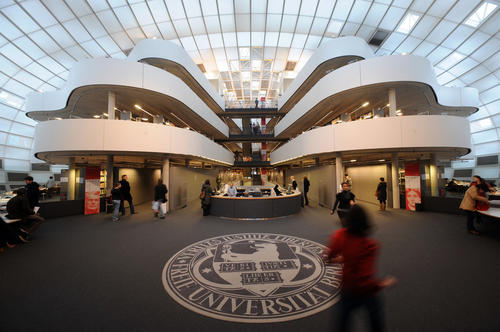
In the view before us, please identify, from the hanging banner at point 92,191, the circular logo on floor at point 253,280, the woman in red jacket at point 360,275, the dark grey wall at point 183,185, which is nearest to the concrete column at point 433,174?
the circular logo on floor at point 253,280

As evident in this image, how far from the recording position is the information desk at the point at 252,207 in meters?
8.25

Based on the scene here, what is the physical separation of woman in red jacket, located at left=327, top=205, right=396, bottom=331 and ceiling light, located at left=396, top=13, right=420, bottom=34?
2491 centimetres

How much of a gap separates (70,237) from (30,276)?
282 cm

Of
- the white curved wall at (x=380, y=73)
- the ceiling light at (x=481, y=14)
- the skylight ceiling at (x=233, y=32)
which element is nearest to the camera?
the white curved wall at (x=380, y=73)

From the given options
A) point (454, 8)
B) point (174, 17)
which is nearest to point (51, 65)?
point (174, 17)

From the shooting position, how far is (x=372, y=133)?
29.7ft

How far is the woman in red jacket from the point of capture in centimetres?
167

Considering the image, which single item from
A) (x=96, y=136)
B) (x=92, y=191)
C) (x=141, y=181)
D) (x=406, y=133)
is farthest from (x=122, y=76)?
(x=406, y=133)

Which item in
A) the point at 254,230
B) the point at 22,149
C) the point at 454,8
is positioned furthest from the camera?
the point at 22,149

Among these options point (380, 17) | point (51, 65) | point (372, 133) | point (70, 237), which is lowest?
point (70, 237)

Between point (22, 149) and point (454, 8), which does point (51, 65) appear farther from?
point (454, 8)

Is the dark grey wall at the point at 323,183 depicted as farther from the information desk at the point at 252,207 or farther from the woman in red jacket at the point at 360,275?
the woman in red jacket at the point at 360,275

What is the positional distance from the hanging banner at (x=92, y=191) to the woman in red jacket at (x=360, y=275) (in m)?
12.2

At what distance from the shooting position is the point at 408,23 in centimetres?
1720
